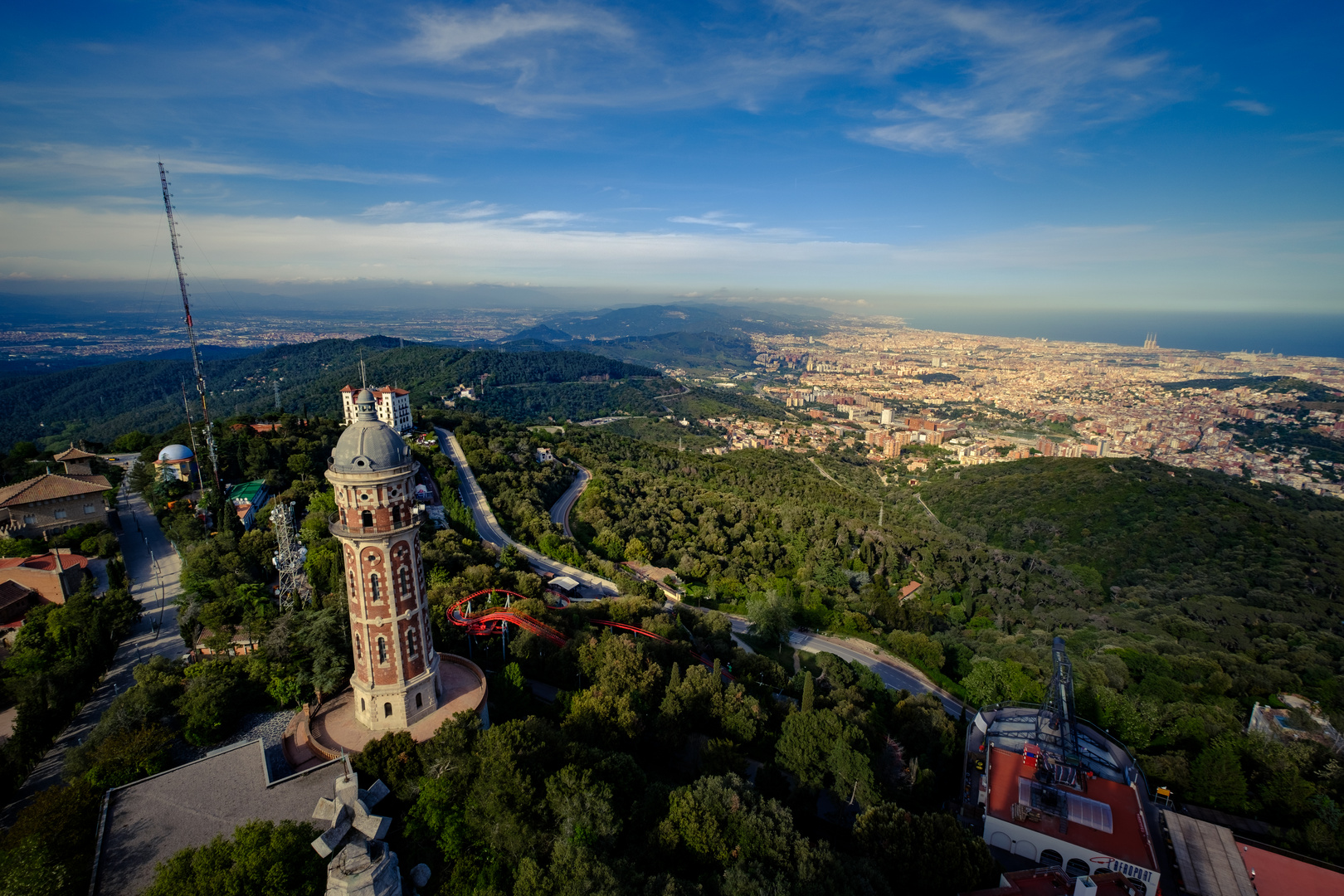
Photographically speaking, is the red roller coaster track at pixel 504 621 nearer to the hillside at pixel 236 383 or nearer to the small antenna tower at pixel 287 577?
the small antenna tower at pixel 287 577

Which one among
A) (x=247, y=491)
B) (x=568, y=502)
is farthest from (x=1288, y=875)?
(x=247, y=491)

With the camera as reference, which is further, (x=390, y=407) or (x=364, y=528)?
(x=390, y=407)

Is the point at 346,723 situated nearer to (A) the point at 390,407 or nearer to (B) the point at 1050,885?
(B) the point at 1050,885

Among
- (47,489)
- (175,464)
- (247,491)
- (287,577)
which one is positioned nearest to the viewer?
(287,577)

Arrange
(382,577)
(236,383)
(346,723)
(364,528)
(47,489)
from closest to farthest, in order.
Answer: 1. (364,528)
2. (382,577)
3. (346,723)
4. (47,489)
5. (236,383)

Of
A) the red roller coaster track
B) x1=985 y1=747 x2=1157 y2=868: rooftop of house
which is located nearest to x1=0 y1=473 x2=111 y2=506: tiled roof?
the red roller coaster track

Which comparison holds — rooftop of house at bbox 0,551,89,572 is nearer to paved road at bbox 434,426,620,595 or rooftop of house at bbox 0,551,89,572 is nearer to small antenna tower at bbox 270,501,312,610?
small antenna tower at bbox 270,501,312,610
